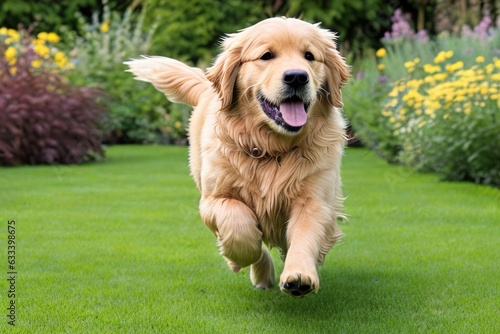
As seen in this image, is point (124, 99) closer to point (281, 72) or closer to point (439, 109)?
point (439, 109)

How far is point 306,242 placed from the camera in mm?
3752

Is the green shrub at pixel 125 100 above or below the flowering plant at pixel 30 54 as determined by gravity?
below

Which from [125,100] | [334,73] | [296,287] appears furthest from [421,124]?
[125,100]

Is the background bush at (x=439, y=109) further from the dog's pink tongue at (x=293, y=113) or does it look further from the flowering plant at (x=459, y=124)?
the dog's pink tongue at (x=293, y=113)

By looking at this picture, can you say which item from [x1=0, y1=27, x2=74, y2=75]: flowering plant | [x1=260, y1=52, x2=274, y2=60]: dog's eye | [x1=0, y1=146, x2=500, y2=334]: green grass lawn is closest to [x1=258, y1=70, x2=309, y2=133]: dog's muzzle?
[x1=260, y1=52, x2=274, y2=60]: dog's eye

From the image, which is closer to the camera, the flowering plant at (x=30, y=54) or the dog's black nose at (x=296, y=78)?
the dog's black nose at (x=296, y=78)

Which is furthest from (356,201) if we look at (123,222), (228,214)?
(228,214)

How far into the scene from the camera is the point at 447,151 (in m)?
8.55

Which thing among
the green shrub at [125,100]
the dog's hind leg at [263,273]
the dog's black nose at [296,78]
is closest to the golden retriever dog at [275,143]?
the dog's black nose at [296,78]

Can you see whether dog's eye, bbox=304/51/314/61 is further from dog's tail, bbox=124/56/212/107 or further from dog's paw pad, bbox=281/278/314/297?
dog's tail, bbox=124/56/212/107

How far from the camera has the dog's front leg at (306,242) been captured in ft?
11.4

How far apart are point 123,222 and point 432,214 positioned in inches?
105

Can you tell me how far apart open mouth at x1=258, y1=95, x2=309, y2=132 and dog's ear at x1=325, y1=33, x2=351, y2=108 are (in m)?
0.24

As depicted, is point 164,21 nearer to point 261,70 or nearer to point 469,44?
point 469,44
